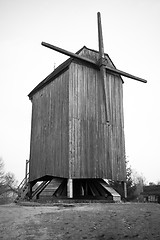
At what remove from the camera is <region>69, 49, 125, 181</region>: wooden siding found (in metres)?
15.6

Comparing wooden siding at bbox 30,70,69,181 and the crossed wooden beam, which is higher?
the crossed wooden beam

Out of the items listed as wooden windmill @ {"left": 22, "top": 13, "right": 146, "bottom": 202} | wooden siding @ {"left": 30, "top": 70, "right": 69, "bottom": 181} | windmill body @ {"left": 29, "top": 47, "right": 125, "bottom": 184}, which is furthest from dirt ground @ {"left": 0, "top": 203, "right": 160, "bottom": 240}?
wooden siding @ {"left": 30, "top": 70, "right": 69, "bottom": 181}

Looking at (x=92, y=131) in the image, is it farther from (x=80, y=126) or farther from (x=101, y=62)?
(x=101, y=62)

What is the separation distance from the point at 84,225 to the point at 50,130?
400 inches

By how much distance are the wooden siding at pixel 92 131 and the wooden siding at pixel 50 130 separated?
0.47 meters

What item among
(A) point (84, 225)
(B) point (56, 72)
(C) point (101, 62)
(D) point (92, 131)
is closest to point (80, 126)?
(D) point (92, 131)

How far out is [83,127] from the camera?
1617cm

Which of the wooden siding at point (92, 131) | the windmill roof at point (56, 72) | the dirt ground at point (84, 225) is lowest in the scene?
the dirt ground at point (84, 225)

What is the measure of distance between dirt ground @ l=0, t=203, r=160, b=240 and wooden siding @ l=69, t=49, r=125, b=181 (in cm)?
584

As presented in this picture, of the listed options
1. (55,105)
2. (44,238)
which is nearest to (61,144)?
(55,105)

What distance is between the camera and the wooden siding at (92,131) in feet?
51.3

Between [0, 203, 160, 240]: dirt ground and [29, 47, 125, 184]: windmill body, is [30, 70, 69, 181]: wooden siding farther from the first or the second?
[0, 203, 160, 240]: dirt ground

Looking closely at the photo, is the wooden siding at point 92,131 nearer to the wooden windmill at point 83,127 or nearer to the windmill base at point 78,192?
the wooden windmill at point 83,127

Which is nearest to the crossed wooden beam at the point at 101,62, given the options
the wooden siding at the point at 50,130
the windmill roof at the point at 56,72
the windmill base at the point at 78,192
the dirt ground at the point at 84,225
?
the windmill roof at the point at 56,72
